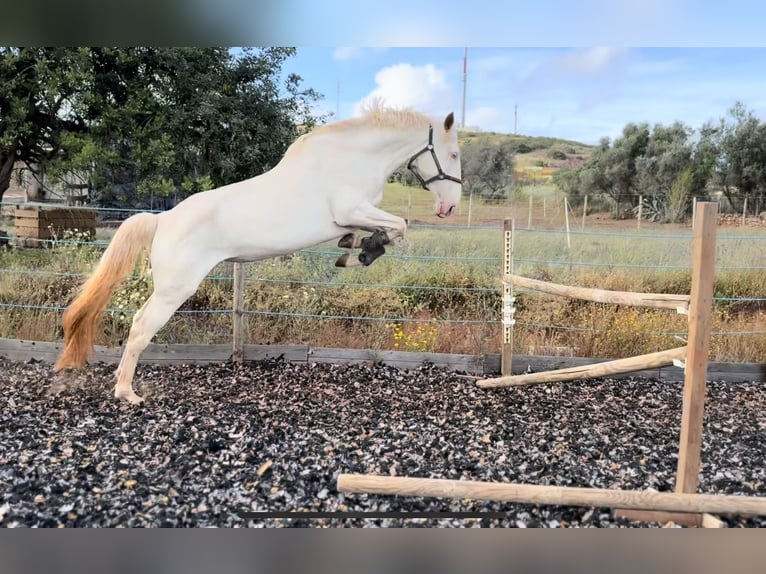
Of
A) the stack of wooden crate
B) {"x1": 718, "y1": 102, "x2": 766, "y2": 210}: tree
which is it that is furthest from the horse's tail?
{"x1": 718, "y1": 102, "x2": 766, "y2": 210}: tree

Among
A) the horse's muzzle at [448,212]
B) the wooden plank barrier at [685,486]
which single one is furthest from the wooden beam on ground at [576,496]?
the horse's muzzle at [448,212]

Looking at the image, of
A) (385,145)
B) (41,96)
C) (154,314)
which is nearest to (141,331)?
(154,314)

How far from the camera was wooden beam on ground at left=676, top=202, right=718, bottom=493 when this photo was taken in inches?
98.3

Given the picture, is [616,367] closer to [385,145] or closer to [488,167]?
[385,145]

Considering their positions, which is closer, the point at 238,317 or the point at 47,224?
the point at 47,224

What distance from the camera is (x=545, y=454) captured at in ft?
10.9

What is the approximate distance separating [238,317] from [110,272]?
1243 millimetres

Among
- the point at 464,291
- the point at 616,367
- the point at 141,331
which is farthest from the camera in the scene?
the point at 464,291

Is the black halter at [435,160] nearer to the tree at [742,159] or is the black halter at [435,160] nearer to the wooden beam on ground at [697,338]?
the wooden beam on ground at [697,338]

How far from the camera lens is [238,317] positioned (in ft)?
15.6

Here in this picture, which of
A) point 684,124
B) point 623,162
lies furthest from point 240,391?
point 684,124

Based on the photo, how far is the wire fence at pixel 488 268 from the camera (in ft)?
15.6

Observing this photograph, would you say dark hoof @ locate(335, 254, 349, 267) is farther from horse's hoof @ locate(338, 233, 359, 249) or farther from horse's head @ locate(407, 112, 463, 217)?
horse's head @ locate(407, 112, 463, 217)

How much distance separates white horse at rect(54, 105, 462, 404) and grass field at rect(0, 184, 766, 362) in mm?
959
